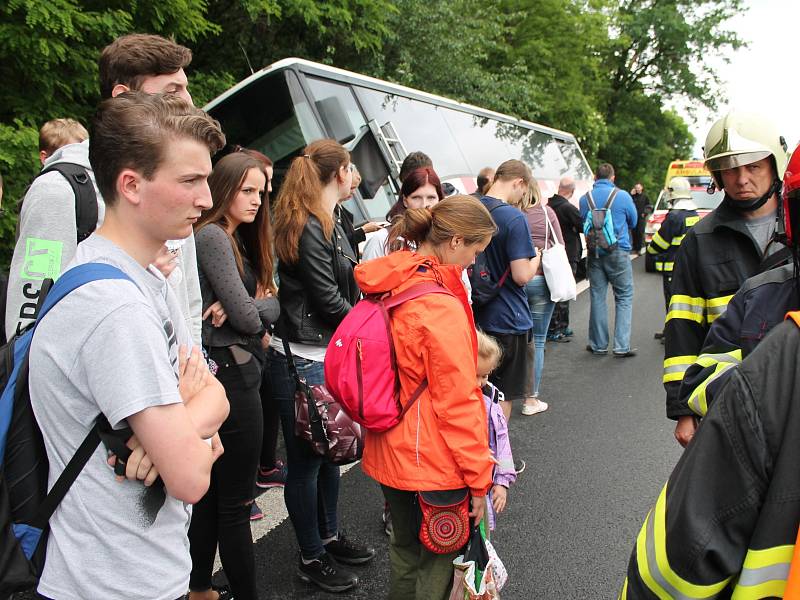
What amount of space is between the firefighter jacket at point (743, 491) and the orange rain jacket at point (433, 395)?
3.25ft

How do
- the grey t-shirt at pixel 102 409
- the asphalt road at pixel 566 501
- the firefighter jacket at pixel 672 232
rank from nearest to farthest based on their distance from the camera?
1. the grey t-shirt at pixel 102 409
2. the asphalt road at pixel 566 501
3. the firefighter jacket at pixel 672 232

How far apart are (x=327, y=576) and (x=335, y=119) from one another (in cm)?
440

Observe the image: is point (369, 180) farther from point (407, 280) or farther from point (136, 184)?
point (136, 184)

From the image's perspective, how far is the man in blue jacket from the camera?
700 centimetres

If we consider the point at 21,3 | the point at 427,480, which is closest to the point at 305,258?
the point at 427,480

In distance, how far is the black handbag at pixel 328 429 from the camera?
2.68 m

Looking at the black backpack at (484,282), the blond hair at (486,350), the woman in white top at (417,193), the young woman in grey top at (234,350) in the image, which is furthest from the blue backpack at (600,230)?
the young woman in grey top at (234,350)

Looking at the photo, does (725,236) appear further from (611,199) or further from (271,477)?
(611,199)

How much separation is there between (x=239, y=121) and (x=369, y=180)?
148 centimetres

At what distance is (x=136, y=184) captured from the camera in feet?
4.50

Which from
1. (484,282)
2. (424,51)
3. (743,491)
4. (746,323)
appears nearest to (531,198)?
(484,282)

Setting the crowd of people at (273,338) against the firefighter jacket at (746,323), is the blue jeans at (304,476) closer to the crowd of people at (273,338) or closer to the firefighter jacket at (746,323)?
the crowd of people at (273,338)

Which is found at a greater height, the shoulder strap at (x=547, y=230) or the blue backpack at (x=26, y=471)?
the blue backpack at (x=26, y=471)

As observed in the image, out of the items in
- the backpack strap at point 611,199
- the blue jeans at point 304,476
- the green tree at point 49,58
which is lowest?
the blue jeans at point 304,476
